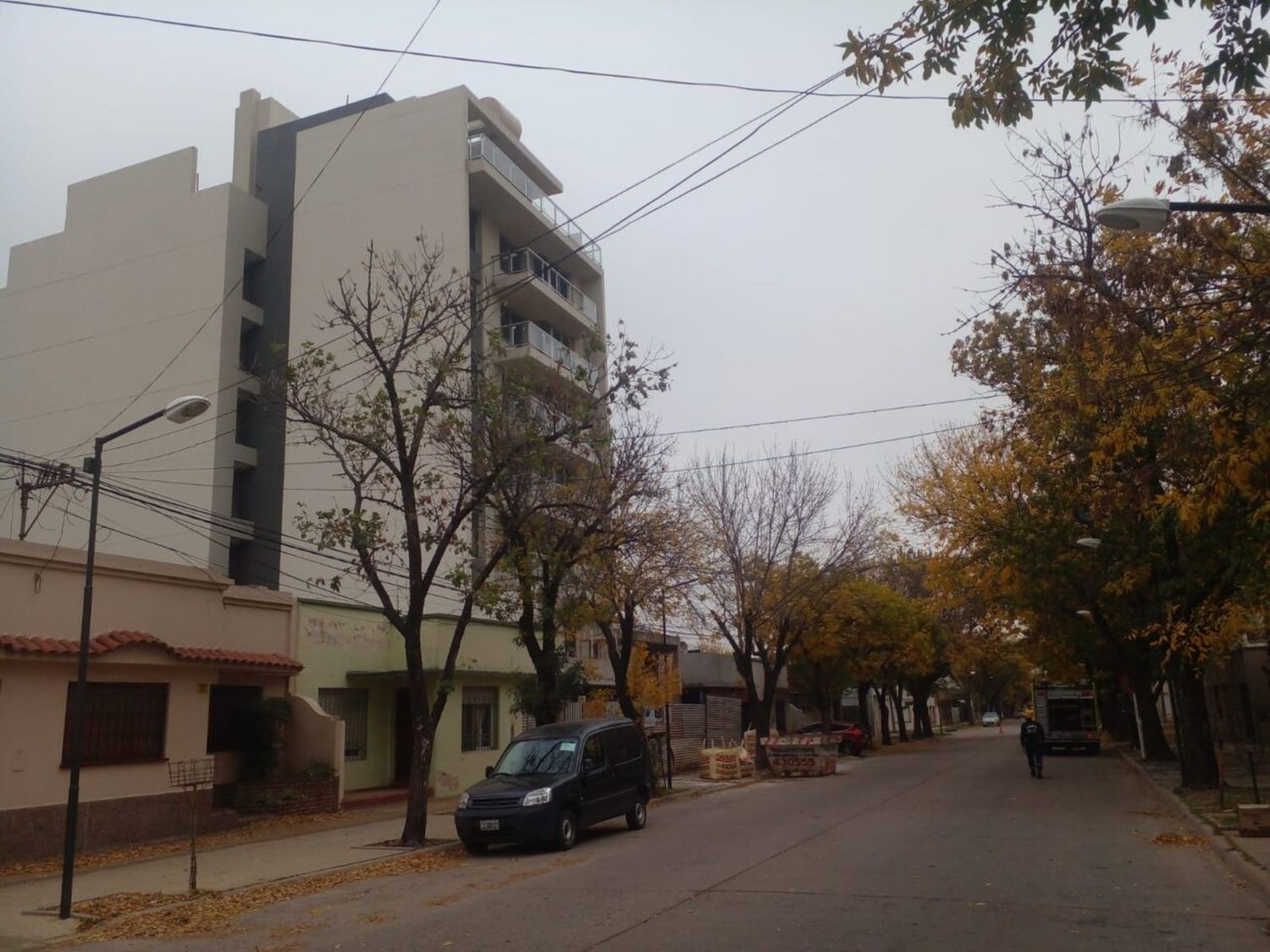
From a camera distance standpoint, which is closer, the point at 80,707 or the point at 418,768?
the point at 80,707

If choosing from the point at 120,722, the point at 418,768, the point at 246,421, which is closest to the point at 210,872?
the point at 418,768

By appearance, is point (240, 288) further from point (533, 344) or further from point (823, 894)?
point (823, 894)

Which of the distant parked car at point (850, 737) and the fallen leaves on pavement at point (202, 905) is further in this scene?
the distant parked car at point (850, 737)

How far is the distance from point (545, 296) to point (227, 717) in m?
19.2

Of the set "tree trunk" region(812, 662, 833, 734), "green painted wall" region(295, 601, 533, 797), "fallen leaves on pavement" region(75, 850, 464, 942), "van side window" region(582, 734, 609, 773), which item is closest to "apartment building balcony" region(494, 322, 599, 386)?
"green painted wall" region(295, 601, 533, 797)

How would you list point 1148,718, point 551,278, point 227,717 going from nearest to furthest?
point 227,717, point 1148,718, point 551,278

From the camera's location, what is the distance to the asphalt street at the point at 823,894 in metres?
8.69

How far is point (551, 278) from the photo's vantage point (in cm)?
3684

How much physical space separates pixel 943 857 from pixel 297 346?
2866cm

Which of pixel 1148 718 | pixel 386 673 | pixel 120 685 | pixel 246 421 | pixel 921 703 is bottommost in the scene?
pixel 1148 718

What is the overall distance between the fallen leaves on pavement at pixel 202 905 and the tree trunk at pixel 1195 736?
15.4m

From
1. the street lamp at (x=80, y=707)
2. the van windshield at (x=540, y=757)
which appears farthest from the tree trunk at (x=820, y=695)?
the street lamp at (x=80, y=707)

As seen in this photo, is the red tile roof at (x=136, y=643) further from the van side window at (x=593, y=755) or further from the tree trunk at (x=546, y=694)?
the van side window at (x=593, y=755)

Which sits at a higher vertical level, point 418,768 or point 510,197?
point 510,197
